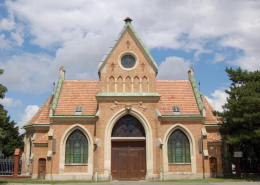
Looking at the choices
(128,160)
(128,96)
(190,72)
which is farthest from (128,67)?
(190,72)

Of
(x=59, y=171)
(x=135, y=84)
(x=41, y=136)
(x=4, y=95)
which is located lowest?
(x=59, y=171)

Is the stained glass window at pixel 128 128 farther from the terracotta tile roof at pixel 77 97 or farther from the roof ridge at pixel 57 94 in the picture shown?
the roof ridge at pixel 57 94

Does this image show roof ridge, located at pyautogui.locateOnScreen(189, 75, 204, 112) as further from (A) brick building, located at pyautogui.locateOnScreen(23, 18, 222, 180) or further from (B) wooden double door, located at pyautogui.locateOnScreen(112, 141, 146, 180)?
(B) wooden double door, located at pyautogui.locateOnScreen(112, 141, 146, 180)

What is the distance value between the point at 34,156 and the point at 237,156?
18.9m

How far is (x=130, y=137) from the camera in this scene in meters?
27.0

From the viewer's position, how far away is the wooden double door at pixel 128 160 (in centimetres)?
2644

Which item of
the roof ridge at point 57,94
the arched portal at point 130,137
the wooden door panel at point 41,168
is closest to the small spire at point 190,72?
the arched portal at point 130,137

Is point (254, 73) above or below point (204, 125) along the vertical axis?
above

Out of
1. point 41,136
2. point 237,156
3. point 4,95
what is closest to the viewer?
point 4,95

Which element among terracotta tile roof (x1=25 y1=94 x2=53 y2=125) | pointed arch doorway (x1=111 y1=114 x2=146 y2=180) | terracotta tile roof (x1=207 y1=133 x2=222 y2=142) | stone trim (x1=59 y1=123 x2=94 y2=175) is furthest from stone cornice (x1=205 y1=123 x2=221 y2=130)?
terracotta tile roof (x1=25 y1=94 x2=53 y2=125)

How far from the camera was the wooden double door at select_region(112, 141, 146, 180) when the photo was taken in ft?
86.7

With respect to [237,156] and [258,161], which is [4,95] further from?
[258,161]

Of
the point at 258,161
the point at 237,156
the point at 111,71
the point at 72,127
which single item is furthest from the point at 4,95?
the point at 258,161

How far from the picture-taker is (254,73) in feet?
91.5
